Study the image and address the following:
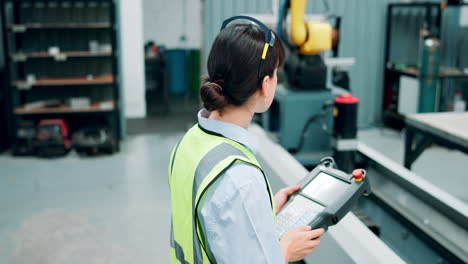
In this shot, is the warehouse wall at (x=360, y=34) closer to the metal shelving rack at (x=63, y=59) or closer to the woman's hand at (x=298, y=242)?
the metal shelving rack at (x=63, y=59)

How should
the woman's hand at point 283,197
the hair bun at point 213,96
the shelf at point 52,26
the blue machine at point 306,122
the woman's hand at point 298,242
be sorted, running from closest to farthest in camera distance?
the hair bun at point 213,96
the woman's hand at point 298,242
the woman's hand at point 283,197
the blue machine at point 306,122
the shelf at point 52,26

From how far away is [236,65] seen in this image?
1083 millimetres

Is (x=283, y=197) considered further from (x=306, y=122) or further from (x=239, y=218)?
(x=306, y=122)

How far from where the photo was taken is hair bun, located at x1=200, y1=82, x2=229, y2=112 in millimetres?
1120

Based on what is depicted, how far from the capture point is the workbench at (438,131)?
3.13 meters

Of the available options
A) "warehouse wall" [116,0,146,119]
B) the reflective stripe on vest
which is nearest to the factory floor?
"warehouse wall" [116,0,146,119]

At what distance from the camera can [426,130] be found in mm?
3439

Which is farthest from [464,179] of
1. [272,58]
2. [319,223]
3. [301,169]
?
[272,58]

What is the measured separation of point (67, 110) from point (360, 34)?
4.04 m

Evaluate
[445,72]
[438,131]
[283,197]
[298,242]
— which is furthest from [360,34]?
[298,242]

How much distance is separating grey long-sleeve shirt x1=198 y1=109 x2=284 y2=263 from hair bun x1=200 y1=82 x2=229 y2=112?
183mm

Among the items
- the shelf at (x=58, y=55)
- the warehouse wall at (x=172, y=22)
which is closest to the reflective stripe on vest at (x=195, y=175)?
the shelf at (x=58, y=55)

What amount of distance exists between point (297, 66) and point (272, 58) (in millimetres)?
2031

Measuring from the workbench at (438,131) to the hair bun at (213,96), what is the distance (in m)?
2.43
